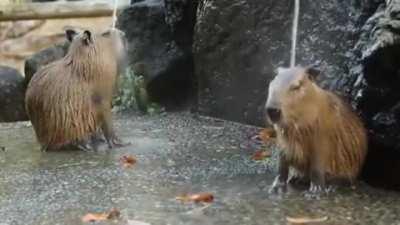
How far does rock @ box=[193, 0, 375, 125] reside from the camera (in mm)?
5631

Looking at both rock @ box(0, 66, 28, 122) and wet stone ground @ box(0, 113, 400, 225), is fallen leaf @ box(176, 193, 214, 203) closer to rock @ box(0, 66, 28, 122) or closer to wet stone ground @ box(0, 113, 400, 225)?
wet stone ground @ box(0, 113, 400, 225)

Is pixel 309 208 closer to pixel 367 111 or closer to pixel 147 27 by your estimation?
pixel 367 111

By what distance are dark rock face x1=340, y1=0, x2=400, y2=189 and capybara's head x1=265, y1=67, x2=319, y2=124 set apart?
1.07 ft

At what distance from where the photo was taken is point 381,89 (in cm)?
Result: 436

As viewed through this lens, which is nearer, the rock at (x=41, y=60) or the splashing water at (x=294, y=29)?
the splashing water at (x=294, y=29)

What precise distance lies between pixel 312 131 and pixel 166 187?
2.90 ft

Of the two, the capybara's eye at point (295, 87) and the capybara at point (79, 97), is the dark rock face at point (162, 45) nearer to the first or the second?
the capybara at point (79, 97)

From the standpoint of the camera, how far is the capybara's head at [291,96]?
410 centimetres

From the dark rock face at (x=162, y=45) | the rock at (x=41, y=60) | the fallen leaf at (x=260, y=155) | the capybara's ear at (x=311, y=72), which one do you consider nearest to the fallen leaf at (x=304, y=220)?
the capybara's ear at (x=311, y=72)

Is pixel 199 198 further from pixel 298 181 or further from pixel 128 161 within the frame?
pixel 128 161

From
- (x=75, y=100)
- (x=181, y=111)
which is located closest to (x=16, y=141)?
(x=75, y=100)

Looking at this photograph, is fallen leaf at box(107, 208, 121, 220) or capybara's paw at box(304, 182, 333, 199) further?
capybara's paw at box(304, 182, 333, 199)

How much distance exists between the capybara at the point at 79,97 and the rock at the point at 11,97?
9.11 ft

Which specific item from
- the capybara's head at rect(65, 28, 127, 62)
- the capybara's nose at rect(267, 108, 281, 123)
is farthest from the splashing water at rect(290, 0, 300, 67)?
the capybara's nose at rect(267, 108, 281, 123)
